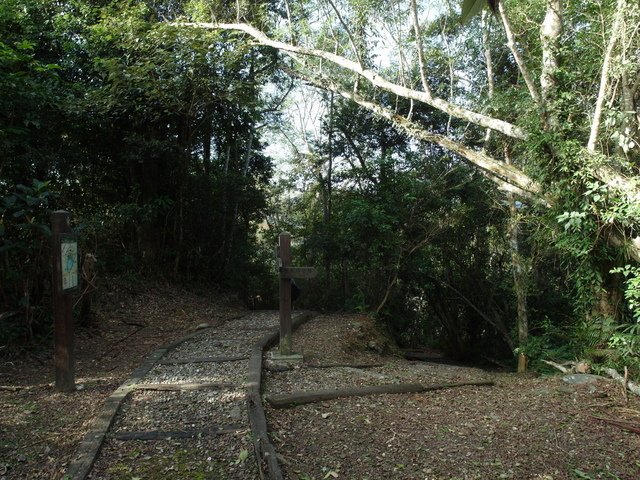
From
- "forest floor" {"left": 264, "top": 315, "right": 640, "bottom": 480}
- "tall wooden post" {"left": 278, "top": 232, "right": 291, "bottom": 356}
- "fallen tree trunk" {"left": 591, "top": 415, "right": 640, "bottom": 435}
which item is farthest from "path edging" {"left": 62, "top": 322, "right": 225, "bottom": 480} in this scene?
"fallen tree trunk" {"left": 591, "top": 415, "right": 640, "bottom": 435}

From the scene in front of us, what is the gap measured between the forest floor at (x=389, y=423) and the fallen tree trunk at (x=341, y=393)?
0.27 ft

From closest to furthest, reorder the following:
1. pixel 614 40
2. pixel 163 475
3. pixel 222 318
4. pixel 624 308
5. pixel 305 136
Result: pixel 163 475
pixel 614 40
pixel 624 308
pixel 222 318
pixel 305 136

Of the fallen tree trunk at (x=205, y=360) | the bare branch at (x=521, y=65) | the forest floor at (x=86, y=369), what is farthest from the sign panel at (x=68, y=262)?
the bare branch at (x=521, y=65)

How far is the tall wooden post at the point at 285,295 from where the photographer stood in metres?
5.80

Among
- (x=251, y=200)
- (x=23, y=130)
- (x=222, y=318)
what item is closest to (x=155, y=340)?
(x=222, y=318)

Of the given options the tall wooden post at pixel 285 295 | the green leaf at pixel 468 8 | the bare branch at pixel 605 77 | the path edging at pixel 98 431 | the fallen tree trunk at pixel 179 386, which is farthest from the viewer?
the tall wooden post at pixel 285 295

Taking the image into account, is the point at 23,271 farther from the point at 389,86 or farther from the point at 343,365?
the point at 389,86

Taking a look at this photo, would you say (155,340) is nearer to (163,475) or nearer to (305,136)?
(163,475)

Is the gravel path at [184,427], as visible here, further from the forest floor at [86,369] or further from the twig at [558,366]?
the twig at [558,366]

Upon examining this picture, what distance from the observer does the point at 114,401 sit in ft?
13.4

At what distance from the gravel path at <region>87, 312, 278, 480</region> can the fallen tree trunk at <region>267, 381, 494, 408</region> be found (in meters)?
0.36

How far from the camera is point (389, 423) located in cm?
407

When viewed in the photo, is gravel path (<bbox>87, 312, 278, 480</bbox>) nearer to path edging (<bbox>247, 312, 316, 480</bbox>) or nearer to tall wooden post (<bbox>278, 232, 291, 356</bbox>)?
path edging (<bbox>247, 312, 316, 480</bbox>)

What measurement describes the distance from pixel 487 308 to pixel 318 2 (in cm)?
857
